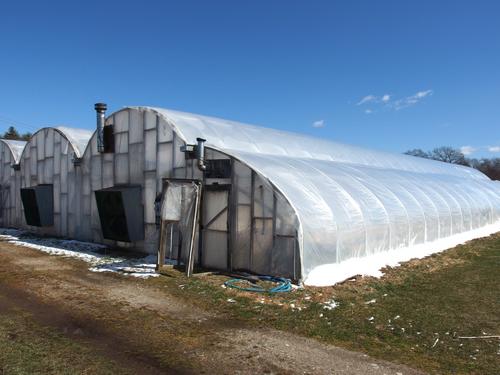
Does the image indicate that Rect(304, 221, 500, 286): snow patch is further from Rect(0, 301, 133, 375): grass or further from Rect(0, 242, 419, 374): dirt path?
Rect(0, 301, 133, 375): grass

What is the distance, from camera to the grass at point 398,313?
6.80 metres

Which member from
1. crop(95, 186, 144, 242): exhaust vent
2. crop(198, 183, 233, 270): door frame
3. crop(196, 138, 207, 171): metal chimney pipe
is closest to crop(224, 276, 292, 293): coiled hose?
crop(198, 183, 233, 270): door frame

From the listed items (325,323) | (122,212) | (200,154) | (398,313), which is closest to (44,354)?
(325,323)

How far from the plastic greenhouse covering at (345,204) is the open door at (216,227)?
4.77 ft

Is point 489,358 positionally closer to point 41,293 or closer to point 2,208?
point 41,293

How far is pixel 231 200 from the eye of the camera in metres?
13.2

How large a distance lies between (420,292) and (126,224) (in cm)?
1059

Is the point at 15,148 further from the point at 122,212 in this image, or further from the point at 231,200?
the point at 231,200

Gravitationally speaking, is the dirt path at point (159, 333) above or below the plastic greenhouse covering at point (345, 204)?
below

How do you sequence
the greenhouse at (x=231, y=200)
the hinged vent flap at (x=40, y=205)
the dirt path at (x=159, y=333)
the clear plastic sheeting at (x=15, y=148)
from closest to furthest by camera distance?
1. the dirt path at (x=159, y=333)
2. the greenhouse at (x=231, y=200)
3. the hinged vent flap at (x=40, y=205)
4. the clear plastic sheeting at (x=15, y=148)

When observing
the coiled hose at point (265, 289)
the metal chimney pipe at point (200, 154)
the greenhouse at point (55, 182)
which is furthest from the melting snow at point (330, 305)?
the greenhouse at point (55, 182)

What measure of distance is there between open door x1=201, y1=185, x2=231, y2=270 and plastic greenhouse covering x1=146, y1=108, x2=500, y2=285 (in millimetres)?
1454

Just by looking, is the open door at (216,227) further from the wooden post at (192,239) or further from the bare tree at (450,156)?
the bare tree at (450,156)

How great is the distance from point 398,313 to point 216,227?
645cm
